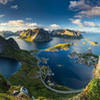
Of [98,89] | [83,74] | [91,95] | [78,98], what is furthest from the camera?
[83,74]

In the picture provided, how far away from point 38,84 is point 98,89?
9080cm

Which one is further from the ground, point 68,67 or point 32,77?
point 32,77

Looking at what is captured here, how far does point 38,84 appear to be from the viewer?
126938 millimetres

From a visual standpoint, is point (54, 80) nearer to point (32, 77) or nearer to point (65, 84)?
point (65, 84)

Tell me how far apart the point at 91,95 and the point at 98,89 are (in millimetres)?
6893

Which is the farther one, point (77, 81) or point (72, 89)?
point (77, 81)

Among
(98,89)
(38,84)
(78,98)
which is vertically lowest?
(38,84)

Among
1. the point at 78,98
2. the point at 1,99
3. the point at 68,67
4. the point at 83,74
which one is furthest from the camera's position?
the point at 68,67

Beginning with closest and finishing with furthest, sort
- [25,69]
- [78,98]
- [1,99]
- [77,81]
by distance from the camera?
[1,99], [78,98], [77,81], [25,69]

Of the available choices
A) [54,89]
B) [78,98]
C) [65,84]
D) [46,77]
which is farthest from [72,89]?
[78,98]

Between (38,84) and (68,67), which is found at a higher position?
(38,84)

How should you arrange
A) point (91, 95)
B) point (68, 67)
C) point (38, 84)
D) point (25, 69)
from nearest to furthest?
1. point (91, 95)
2. point (38, 84)
3. point (25, 69)
4. point (68, 67)

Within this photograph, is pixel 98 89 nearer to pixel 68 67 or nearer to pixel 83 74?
pixel 83 74

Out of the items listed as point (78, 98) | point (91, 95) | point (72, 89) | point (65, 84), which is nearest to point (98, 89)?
point (91, 95)
